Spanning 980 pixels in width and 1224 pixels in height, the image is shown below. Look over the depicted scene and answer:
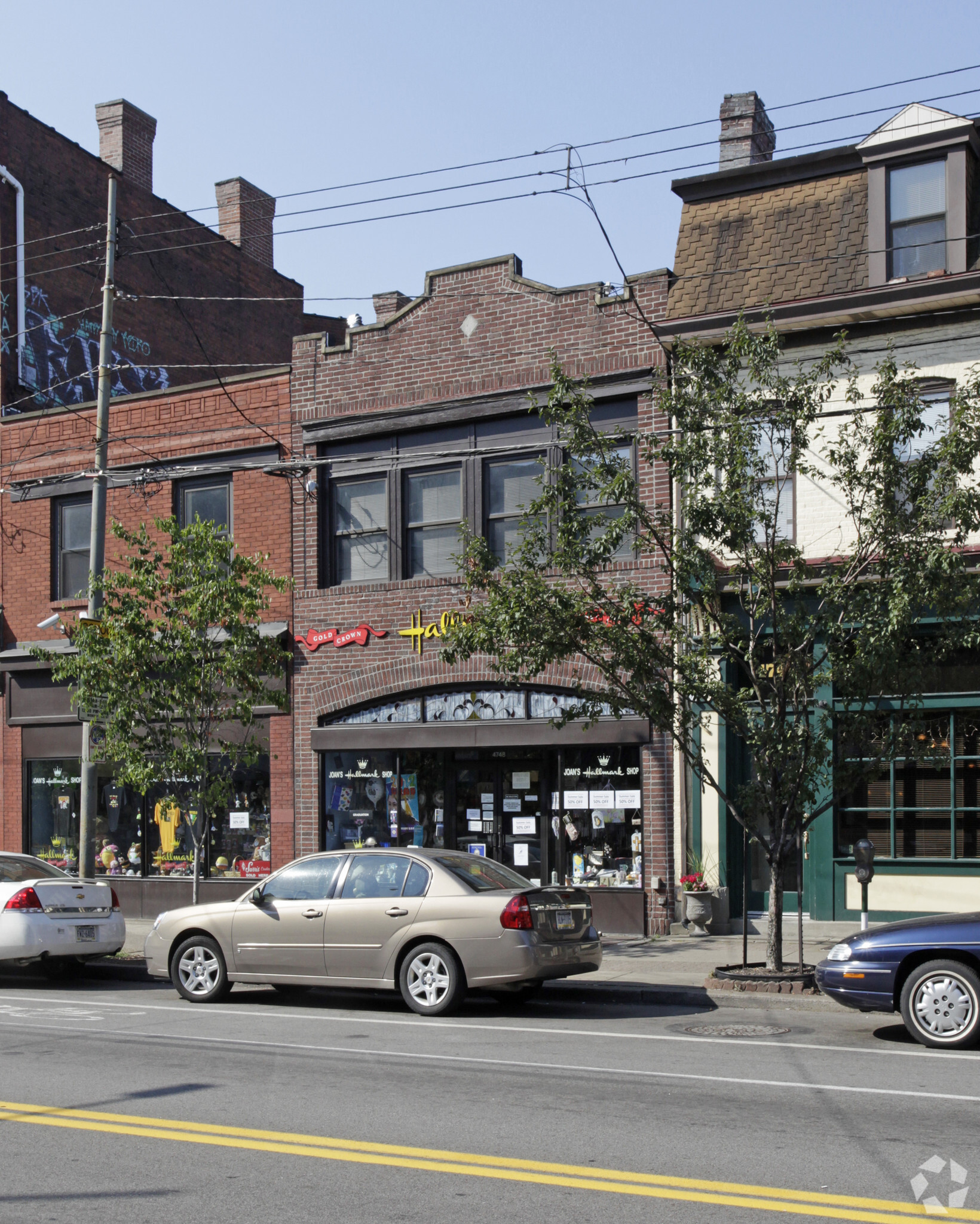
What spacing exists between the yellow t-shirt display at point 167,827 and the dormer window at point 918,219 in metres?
12.7

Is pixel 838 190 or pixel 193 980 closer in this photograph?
pixel 193 980

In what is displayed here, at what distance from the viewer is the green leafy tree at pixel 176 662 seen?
16.1 meters

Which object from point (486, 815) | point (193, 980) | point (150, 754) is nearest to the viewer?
point (193, 980)

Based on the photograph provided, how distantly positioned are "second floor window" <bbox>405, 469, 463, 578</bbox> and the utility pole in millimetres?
4159

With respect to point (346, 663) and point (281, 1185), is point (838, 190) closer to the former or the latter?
point (346, 663)

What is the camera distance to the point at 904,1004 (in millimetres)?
9797

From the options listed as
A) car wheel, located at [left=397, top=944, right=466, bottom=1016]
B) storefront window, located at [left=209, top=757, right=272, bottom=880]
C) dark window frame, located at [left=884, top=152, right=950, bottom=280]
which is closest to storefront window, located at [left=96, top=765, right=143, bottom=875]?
storefront window, located at [left=209, top=757, right=272, bottom=880]

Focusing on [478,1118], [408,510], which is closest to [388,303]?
[408,510]

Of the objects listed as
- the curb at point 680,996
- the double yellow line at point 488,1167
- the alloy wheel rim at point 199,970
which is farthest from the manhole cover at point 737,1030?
the alloy wheel rim at point 199,970

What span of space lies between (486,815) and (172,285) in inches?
586

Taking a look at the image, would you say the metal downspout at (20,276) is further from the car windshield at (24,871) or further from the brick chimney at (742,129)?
the brick chimney at (742,129)

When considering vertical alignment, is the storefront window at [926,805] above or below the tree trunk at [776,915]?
above

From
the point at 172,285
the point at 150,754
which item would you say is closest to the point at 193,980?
the point at 150,754

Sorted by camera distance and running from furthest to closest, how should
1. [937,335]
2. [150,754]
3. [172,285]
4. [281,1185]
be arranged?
[172,285], [150,754], [937,335], [281,1185]
